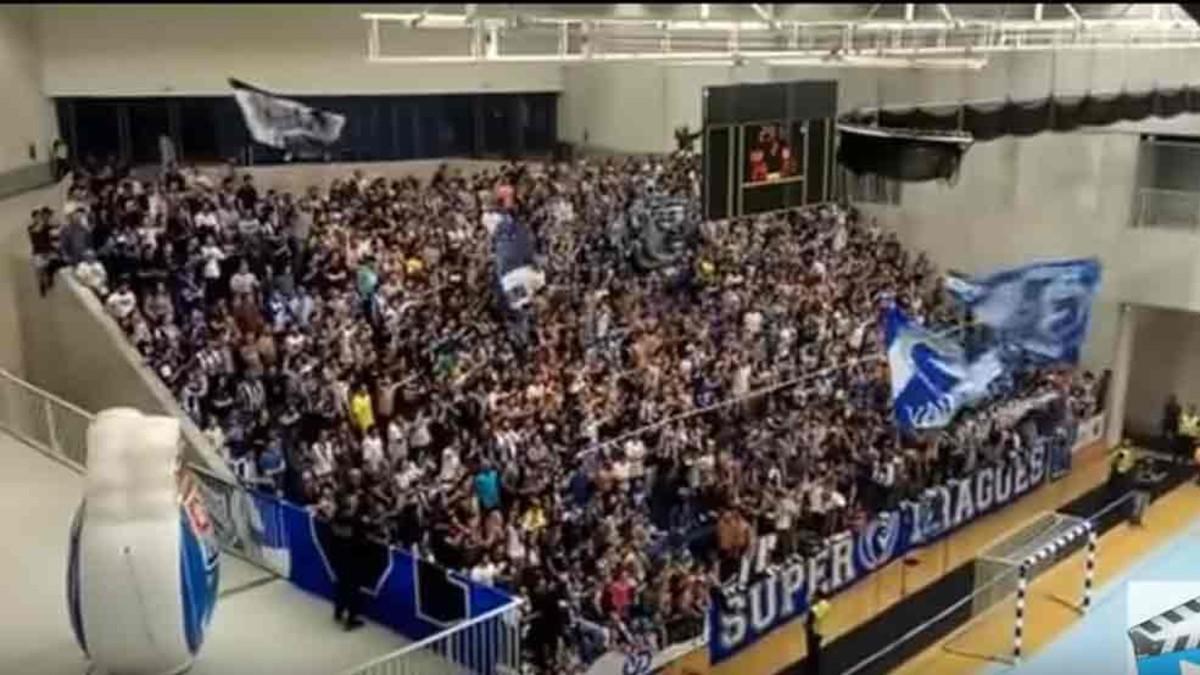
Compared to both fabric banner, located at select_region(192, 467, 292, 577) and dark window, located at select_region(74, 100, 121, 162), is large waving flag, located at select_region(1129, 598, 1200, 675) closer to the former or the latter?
fabric banner, located at select_region(192, 467, 292, 577)

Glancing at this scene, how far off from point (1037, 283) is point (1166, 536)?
464 cm

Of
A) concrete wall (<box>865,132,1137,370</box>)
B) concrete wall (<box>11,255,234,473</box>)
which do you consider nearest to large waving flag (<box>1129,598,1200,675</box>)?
concrete wall (<box>11,255,234,473</box>)

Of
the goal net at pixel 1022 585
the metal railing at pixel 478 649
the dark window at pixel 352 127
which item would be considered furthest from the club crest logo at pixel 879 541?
the dark window at pixel 352 127

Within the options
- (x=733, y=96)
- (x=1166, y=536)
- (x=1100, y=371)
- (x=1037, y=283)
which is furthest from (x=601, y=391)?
(x=1100, y=371)

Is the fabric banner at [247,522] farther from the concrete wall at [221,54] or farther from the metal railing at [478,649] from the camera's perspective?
the concrete wall at [221,54]

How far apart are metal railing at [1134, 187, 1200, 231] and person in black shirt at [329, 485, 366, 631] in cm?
1550

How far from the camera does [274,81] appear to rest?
21297mm

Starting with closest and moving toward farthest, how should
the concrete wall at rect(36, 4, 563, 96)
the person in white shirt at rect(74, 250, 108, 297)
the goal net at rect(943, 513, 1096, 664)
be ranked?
the goal net at rect(943, 513, 1096, 664) → the person in white shirt at rect(74, 250, 108, 297) → the concrete wall at rect(36, 4, 563, 96)

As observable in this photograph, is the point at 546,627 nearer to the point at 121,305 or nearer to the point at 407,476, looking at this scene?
the point at 407,476

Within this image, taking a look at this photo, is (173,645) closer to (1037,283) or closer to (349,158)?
(1037,283)

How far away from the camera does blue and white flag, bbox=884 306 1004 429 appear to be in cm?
1462

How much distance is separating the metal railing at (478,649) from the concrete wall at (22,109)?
10083mm

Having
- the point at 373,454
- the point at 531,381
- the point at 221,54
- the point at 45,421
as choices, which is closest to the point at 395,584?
the point at 373,454

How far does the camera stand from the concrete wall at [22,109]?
57.3 ft
